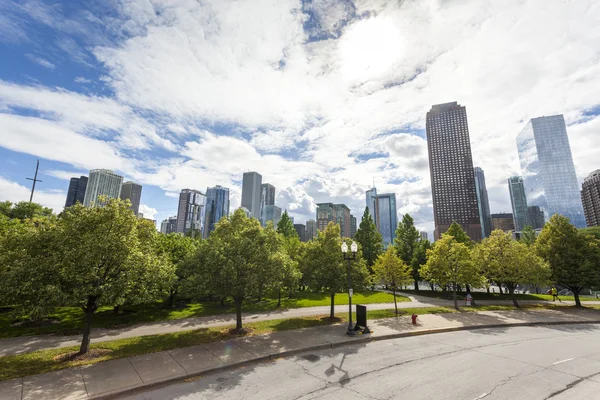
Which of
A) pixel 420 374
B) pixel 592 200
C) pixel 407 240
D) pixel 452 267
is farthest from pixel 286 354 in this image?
pixel 592 200

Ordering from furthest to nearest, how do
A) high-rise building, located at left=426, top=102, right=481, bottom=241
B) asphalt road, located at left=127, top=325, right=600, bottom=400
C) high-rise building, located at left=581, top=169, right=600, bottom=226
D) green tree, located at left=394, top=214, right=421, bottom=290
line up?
high-rise building, located at left=426, top=102, right=481, bottom=241 < high-rise building, located at left=581, top=169, right=600, bottom=226 < green tree, located at left=394, top=214, right=421, bottom=290 < asphalt road, located at left=127, top=325, right=600, bottom=400

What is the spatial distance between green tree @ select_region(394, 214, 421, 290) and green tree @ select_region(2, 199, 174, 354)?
4512 centimetres

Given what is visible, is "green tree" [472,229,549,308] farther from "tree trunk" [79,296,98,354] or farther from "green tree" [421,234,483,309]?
"tree trunk" [79,296,98,354]

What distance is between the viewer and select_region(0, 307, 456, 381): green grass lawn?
11.2 meters

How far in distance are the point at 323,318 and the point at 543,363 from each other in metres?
12.8

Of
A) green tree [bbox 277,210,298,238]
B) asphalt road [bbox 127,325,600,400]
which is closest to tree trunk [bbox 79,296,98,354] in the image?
asphalt road [bbox 127,325,600,400]

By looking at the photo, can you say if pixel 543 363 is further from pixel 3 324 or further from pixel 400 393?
pixel 3 324

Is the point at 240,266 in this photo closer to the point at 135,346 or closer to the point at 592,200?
the point at 135,346

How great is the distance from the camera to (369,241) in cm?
5609

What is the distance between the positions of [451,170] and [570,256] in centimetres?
17668

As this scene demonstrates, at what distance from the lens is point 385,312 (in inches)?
956

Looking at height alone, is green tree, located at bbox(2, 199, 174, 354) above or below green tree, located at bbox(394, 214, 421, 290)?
below

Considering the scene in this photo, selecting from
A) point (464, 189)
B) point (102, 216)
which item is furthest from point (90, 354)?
point (464, 189)

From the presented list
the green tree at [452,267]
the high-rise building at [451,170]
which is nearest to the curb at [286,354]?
the green tree at [452,267]
